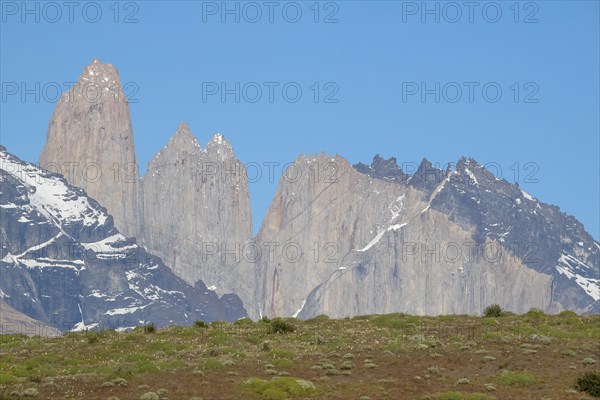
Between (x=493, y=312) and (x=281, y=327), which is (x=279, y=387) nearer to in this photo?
(x=281, y=327)

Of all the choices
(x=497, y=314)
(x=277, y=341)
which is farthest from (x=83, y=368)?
(x=497, y=314)

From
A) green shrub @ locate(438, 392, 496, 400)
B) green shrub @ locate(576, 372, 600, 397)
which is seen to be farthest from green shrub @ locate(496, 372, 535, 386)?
green shrub @ locate(438, 392, 496, 400)

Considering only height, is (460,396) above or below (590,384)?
below

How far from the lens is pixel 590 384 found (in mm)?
56875

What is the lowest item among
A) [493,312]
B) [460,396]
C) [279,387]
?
[460,396]

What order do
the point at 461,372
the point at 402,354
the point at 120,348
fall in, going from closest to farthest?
the point at 461,372, the point at 402,354, the point at 120,348

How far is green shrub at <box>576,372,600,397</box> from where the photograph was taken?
5638cm

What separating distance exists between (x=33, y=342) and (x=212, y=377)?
1901cm

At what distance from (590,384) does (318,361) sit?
531 inches

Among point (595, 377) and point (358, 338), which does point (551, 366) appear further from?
point (358, 338)

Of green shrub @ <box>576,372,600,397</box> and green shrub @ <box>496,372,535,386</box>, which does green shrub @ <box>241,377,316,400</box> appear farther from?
green shrub @ <box>576,372,600,397</box>

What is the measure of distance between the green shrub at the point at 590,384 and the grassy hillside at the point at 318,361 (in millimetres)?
198

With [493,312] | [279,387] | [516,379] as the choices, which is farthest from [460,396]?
[493,312]

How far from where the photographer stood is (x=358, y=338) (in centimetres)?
7112
